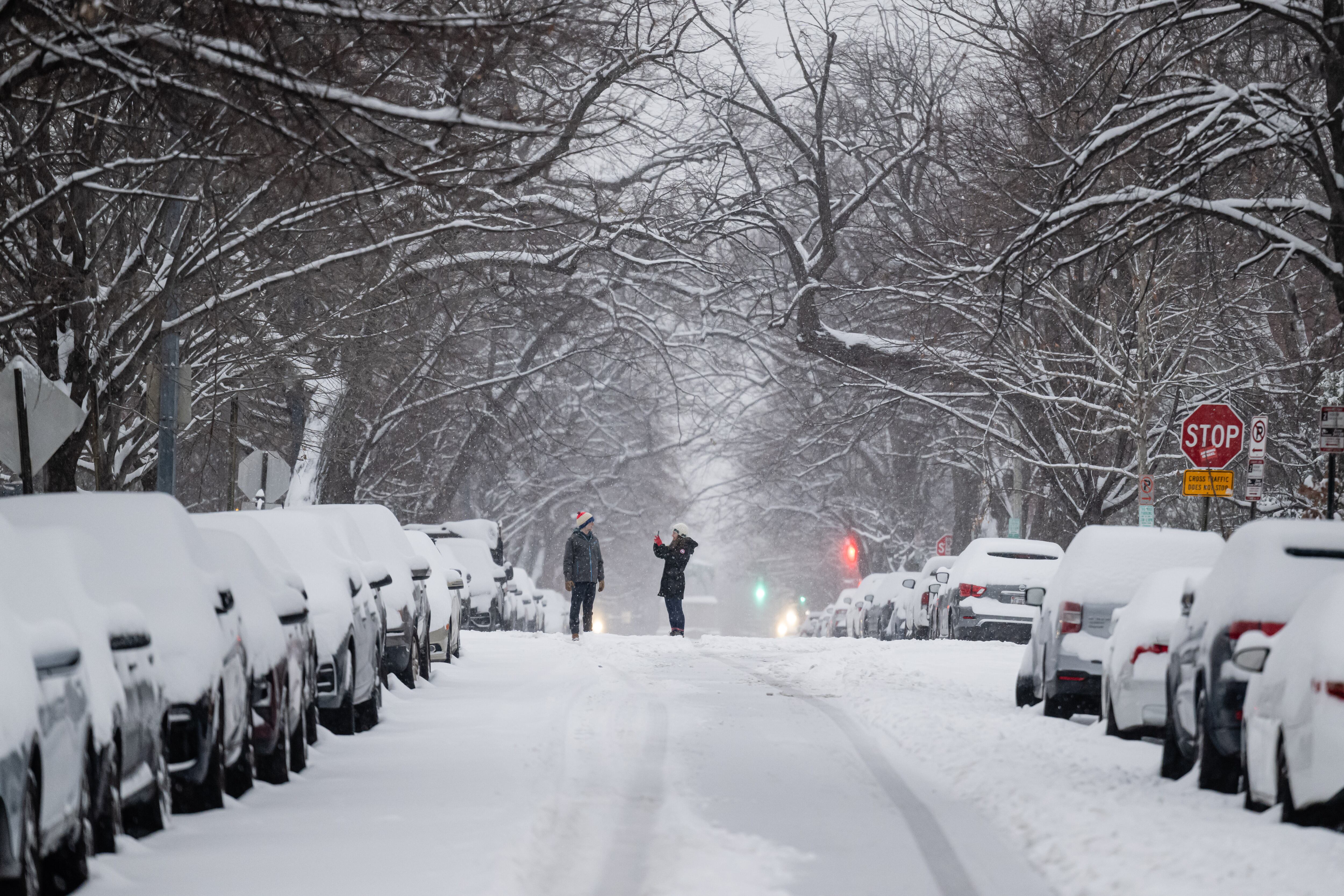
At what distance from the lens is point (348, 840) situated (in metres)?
8.03

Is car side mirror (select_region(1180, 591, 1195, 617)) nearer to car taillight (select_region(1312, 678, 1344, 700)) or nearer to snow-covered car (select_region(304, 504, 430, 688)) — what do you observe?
car taillight (select_region(1312, 678, 1344, 700))

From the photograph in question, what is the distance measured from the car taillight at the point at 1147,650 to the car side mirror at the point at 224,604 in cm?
644

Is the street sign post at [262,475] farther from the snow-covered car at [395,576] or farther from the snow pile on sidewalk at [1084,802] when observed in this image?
the snow pile on sidewalk at [1084,802]

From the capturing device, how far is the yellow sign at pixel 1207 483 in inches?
943

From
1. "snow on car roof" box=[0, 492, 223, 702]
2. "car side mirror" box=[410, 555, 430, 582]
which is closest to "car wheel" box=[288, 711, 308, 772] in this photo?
"snow on car roof" box=[0, 492, 223, 702]

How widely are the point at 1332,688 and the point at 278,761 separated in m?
5.66

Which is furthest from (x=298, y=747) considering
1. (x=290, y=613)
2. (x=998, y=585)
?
(x=998, y=585)

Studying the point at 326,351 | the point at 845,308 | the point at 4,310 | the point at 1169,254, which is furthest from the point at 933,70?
the point at 4,310

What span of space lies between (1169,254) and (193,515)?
22.9 m

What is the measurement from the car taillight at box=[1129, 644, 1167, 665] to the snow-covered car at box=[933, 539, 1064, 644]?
1369 centimetres

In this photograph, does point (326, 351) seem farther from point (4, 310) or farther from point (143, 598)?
point (143, 598)

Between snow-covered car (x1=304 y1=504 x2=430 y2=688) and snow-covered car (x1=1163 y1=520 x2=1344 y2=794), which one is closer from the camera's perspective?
snow-covered car (x1=1163 y1=520 x2=1344 y2=794)

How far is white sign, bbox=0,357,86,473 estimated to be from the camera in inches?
593

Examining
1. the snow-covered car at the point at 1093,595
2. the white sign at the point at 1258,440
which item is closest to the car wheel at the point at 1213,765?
the snow-covered car at the point at 1093,595
